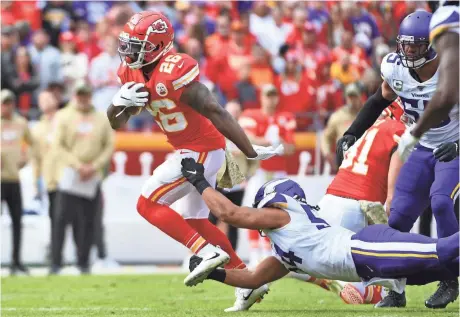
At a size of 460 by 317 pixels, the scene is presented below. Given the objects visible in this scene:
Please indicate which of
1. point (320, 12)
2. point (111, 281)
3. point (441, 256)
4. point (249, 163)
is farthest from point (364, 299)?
point (320, 12)

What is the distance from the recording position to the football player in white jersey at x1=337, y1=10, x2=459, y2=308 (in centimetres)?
730

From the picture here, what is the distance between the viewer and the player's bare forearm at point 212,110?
744 cm

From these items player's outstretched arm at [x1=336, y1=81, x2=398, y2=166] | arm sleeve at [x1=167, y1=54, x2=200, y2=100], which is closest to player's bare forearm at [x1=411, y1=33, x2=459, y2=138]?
player's outstretched arm at [x1=336, y1=81, x2=398, y2=166]

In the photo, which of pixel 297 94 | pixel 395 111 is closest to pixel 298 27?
pixel 297 94

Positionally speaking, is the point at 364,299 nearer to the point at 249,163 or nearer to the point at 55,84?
the point at 249,163

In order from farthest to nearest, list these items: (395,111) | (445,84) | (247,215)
Result: (395,111) → (247,215) → (445,84)

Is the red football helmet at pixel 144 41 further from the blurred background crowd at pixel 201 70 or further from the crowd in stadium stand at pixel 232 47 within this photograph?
the crowd in stadium stand at pixel 232 47

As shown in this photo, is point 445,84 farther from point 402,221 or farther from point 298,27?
point 298,27

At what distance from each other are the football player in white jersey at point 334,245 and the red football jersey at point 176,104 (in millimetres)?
1052

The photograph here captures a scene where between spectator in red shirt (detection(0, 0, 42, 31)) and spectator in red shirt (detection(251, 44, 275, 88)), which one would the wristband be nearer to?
spectator in red shirt (detection(251, 44, 275, 88))

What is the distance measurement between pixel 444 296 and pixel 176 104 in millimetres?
2383

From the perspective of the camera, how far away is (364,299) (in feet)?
26.9

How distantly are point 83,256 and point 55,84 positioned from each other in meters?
3.05

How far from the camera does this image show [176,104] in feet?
25.2
